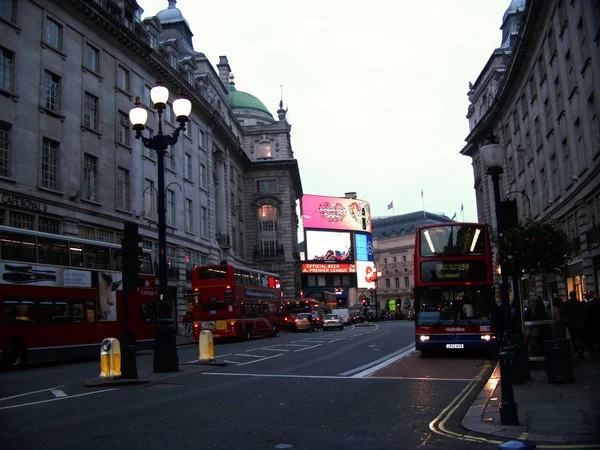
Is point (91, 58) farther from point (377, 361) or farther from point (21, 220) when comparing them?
point (377, 361)

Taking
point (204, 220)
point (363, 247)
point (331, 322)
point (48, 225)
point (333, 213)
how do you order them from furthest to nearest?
1. point (363, 247)
2. point (333, 213)
3. point (331, 322)
4. point (204, 220)
5. point (48, 225)

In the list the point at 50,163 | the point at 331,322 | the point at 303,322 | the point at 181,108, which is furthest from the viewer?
the point at 331,322

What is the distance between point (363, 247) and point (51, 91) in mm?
70643

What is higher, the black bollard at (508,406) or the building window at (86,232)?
the building window at (86,232)

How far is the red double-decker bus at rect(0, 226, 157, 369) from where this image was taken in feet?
57.5

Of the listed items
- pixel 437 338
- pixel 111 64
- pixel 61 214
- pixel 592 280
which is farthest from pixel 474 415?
pixel 111 64

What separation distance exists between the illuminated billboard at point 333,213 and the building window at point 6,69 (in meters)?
66.4

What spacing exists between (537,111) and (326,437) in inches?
1347

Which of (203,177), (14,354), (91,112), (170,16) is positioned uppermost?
(170,16)

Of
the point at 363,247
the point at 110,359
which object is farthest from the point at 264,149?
the point at 110,359

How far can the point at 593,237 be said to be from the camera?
1043 inches

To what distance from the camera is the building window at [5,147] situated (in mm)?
24656

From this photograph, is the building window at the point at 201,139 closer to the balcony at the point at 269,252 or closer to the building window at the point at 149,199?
the building window at the point at 149,199

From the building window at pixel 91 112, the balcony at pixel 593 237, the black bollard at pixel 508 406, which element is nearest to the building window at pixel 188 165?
the building window at pixel 91 112
